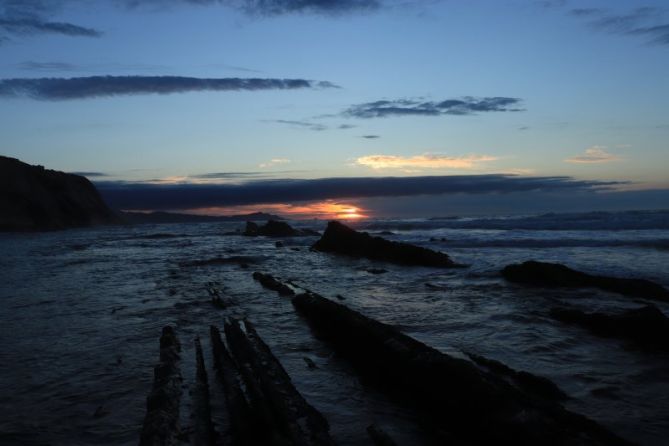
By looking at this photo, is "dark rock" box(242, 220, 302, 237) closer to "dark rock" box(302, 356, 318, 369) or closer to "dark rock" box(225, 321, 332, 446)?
"dark rock" box(302, 356, 318, 369)

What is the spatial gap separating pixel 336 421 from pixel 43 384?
171 inches

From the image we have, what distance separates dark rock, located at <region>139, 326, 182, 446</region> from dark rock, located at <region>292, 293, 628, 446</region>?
2680 mm

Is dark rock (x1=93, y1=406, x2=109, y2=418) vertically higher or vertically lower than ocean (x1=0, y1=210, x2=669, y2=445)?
higher

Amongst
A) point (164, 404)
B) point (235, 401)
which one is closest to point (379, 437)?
point (235, 401)

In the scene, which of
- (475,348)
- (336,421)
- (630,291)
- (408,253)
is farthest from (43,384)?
(408,253)

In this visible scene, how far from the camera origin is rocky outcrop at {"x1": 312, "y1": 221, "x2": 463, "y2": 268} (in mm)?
22650

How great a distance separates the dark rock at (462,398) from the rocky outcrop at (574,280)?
995 cm

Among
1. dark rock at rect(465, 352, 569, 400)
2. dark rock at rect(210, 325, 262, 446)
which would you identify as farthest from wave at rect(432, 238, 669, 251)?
dark rock at rect(210, 325, 262, 446)

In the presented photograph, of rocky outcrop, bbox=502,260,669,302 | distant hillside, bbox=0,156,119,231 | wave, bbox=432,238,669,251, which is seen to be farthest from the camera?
distant hillside, bbox=0,156,119,231

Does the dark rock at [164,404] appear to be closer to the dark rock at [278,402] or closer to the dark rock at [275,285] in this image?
the dark rock at [278,402]

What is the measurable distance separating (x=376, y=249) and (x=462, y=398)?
2192 cm

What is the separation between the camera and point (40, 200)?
300 feet

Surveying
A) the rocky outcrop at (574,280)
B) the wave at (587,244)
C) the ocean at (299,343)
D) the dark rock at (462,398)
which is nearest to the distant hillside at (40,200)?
the ocean at (299,343)

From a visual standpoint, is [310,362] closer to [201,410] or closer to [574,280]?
[201,410]
